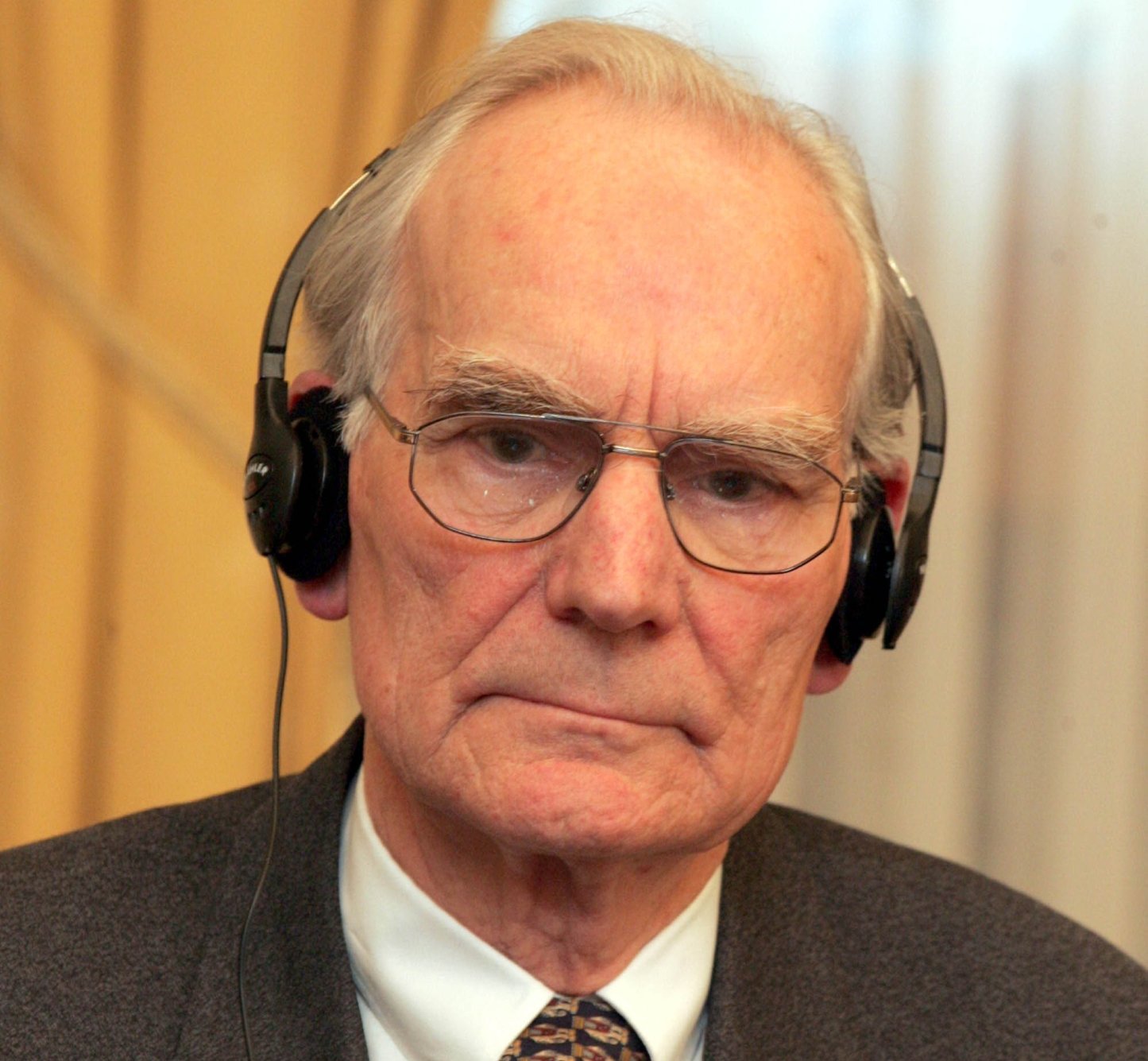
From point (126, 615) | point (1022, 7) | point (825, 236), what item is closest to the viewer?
point (825, 236)

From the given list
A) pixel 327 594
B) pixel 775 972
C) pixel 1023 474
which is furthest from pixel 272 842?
pixel 1023 474

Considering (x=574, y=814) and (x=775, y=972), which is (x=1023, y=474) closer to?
(x=775, y=972)

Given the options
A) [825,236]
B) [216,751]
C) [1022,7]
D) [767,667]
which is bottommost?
[216,751]

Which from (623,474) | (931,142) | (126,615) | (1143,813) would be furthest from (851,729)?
(623,474)

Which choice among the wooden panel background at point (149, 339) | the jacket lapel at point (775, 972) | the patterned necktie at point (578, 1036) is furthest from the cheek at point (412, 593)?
the wooden panel background at point (149, 339)

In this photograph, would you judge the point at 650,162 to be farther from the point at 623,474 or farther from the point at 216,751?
the point at 216,751

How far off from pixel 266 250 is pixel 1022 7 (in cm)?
143

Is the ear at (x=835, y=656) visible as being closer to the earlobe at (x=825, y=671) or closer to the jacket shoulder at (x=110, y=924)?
the earlobe at (x=825, y=671)

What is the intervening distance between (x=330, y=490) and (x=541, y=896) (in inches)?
17.0

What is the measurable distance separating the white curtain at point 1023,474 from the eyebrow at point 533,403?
52.4 inches

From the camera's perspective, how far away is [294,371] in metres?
2.10

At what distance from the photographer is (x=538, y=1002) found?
1.28 metres

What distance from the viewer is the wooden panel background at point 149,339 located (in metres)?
2.26

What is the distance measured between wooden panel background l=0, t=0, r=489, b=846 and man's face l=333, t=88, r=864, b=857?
110 centimetres
